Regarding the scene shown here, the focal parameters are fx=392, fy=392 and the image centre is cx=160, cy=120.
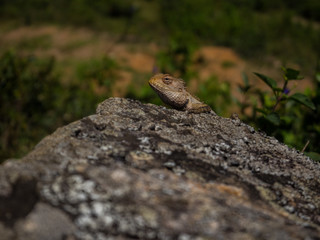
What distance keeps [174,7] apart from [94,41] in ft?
22.4

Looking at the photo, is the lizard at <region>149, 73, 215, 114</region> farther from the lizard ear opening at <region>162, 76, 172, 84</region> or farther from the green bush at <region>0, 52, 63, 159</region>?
the green bush at <region>0, 52, 63, 159</region>

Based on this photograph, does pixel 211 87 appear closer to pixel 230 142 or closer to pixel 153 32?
pixel 230 142

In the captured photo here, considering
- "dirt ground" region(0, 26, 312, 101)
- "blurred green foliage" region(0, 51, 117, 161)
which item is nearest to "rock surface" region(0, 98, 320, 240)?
"blurred green foliage" region(0, 51, 117, 161)

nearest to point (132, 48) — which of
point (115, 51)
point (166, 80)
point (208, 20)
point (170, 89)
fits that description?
point (115, 51)

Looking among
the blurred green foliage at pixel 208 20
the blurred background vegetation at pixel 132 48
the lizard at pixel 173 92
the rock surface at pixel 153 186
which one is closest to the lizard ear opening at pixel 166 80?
the lizard at pixel 173 92

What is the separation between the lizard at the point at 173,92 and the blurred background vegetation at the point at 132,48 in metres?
2.39

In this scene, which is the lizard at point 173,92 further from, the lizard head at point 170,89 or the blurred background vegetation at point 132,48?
the blurred background vegetation at point 132,48

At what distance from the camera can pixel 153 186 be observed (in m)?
2.20

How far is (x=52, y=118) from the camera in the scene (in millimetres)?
7801

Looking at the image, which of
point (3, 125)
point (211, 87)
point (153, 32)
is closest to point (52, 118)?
point (3, 125)

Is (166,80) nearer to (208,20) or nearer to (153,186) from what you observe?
(153,186)

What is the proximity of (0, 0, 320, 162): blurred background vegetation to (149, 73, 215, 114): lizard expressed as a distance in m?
2.39

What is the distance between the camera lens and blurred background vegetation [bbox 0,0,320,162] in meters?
7.56

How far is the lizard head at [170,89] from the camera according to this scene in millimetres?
4344
